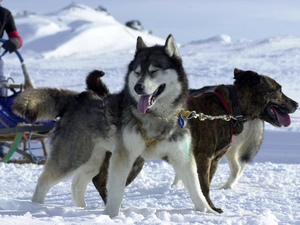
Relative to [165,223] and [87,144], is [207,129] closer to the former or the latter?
[87,144]

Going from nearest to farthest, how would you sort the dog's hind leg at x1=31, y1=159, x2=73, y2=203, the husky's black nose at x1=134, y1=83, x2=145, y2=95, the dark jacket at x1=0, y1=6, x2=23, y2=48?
1. the husky's black nose at x1=134, y1=83, x2=145, y2=95
2. the dog's hind leg at x1=31, y1=159, x2=73, y2=203
3. the dark jacket at x1=0, y1=6, x2=23, y2=48

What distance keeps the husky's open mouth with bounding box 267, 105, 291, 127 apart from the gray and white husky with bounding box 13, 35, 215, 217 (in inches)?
36.9

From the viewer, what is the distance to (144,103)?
3285 mm

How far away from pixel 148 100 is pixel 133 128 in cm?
20

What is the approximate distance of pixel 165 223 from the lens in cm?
296

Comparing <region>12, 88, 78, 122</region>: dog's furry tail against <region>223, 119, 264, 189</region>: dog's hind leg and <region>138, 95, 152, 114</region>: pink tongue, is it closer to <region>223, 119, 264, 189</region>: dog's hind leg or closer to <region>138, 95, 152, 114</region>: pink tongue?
<region>138, 95, 152, 114</region>: pink tongue

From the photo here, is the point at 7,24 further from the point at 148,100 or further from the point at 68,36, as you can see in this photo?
the point at 68,36

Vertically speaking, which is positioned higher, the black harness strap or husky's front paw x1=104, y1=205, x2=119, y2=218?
the black harness strap

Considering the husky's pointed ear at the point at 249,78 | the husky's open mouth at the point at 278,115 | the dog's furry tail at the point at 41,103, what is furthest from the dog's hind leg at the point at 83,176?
the husky's open mouth at the point at 278,115

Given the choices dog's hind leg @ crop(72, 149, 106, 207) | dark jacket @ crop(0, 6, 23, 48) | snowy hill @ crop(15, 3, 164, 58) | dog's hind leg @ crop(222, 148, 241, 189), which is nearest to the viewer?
dog's hind leg @ crop(72, 149, 106, 207)

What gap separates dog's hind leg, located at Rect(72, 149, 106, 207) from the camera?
3.95m

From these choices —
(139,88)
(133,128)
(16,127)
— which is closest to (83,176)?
(133,128)

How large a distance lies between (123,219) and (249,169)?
3331 mm

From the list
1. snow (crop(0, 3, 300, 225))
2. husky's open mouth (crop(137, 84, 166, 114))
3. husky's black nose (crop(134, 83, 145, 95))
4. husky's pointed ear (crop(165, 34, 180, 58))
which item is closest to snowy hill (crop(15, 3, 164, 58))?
snow (crop(0, 3, 300, 225))
